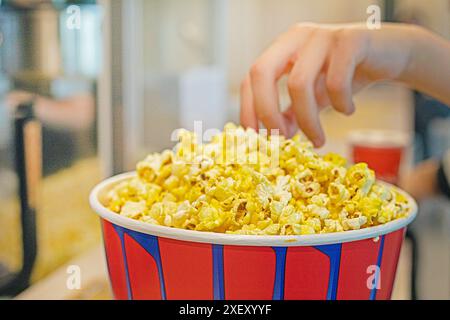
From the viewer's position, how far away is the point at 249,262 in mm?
387

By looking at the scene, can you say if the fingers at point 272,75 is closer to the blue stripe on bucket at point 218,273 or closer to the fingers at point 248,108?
the fingers at point 248,108

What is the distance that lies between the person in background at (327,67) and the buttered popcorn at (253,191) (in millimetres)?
60

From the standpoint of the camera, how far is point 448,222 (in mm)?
1139

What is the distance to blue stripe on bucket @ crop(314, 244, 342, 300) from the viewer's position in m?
0.39

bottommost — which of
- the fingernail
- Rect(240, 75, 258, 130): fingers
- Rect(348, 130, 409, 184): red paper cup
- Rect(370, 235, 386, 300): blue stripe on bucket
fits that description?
Rect(348, 130, 409, 184): red paper cup

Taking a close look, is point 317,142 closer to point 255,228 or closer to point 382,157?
point 255,228

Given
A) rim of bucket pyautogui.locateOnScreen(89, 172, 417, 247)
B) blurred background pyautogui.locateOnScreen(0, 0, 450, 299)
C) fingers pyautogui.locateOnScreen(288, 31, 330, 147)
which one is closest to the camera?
rim of bucket pyautogui.locateOnScreen(89, 172, 417, 247)

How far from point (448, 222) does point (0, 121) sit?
884 millimetres

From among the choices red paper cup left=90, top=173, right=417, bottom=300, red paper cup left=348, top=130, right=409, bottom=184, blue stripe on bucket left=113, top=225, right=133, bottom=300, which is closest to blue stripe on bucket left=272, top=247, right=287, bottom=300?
red paper cup left=90, top=173, right=417, bottom=300

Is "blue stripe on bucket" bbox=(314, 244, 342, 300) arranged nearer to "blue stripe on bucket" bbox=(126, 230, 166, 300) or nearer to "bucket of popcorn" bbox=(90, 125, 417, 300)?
"bucket of popcorn" bbox=(90, 125, 417, 300)

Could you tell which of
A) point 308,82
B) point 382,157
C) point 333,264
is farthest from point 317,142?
point 382,157

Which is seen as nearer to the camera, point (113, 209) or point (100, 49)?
point (113, 209)
